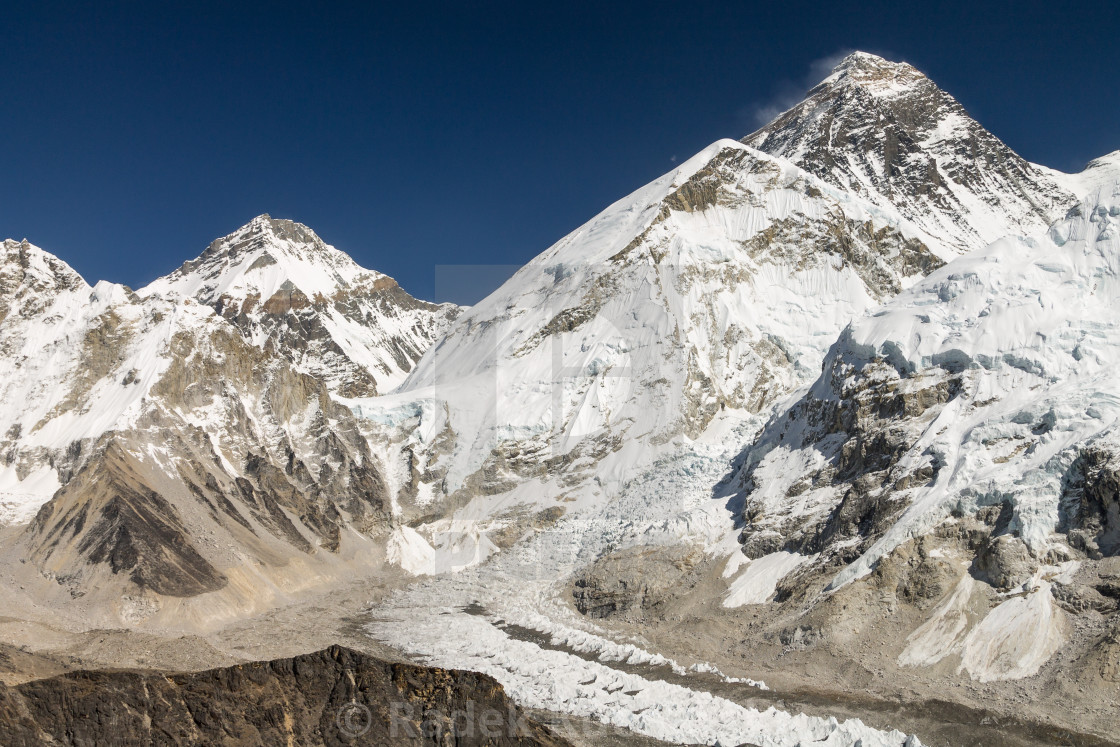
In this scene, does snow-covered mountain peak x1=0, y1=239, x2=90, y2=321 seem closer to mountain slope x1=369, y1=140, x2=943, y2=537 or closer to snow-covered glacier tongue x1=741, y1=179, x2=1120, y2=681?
mountain slope x1=369, y1=140, x2=943, y2=537

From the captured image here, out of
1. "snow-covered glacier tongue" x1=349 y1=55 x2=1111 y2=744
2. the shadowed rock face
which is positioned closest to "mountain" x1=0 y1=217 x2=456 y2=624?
"snow-covered glacier tongue" x1=349 y1=55 x2=1111 y2=744

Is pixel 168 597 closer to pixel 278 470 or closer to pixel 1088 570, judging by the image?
pixel 278 470

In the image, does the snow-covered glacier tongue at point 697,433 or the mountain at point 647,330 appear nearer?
the snow-covered glacier tongue at point 697,433

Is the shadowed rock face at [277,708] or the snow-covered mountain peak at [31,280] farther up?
the snow-covered mountain peak at [31,280]

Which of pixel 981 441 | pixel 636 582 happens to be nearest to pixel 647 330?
pixel 636 582

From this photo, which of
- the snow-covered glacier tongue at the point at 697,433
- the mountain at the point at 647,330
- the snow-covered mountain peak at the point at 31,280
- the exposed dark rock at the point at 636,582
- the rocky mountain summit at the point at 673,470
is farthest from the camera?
the snow-covered mountain peak at the point at 31,280

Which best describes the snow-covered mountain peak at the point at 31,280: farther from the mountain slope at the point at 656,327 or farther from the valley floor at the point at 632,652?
the valley floor at the point at 632,652

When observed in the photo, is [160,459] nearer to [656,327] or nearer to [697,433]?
[697,433]

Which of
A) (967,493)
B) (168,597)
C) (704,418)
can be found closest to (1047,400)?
(967,493)

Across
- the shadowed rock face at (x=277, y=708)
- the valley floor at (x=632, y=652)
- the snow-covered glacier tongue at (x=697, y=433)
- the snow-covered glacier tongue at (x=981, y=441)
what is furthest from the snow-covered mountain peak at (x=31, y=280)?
the shadowed rock face at (x=277, y=708)
